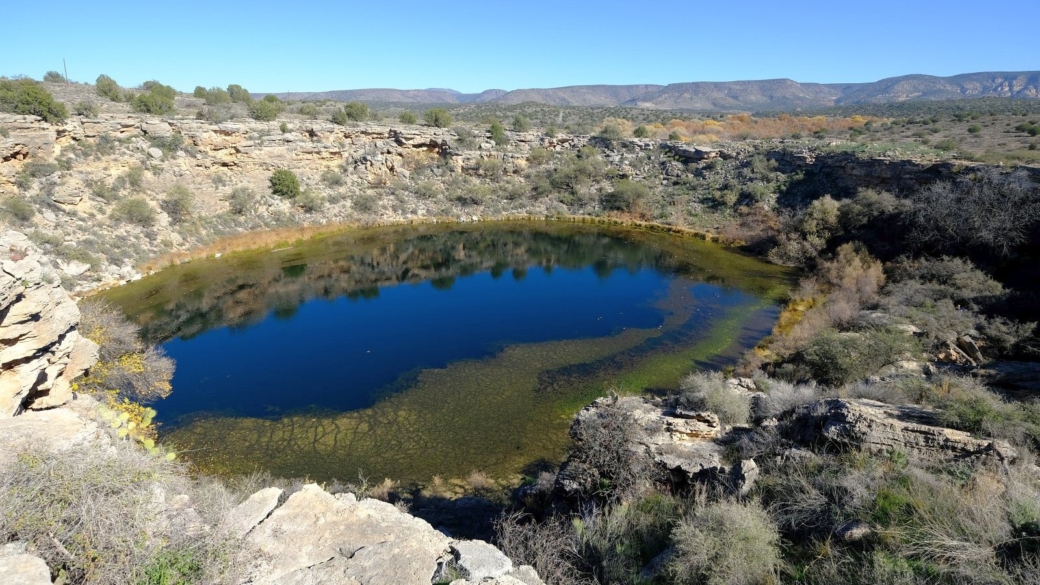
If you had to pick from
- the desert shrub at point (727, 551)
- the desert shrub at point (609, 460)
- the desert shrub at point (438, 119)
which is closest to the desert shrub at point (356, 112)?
the desert shrub at point (438, 119)

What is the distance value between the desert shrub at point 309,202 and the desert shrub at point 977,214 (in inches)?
1394

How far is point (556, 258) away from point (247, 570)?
27.5m

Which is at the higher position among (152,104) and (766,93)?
(766,93)

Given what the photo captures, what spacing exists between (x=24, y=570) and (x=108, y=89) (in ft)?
164

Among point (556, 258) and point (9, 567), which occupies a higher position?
point (9, 567)

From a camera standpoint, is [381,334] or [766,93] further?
[766,93]

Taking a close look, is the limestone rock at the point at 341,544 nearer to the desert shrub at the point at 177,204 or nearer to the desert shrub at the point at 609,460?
the desert shrub at the point at 609,460

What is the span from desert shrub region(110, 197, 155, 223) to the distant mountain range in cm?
8720

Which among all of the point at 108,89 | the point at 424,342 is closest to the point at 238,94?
the point at 108,89

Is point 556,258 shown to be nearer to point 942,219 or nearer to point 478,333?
point 478,333

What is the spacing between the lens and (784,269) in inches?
1070

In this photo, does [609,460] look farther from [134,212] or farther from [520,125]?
[520,125]

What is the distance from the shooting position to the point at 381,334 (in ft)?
63.8

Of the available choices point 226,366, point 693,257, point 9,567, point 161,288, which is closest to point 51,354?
point 9,567
